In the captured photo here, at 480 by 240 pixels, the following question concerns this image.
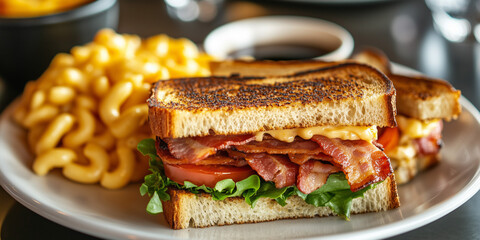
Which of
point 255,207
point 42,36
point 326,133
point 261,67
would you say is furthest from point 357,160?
point 42,36

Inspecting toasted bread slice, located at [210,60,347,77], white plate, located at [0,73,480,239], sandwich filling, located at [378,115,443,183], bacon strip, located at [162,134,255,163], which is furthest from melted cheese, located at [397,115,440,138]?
bacon strip, located at [162,134,255,163]

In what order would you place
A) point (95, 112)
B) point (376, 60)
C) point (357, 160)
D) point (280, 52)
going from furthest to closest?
1. point (280, 52)
2. point (376, 60)
3. point (95, 112)
4. point (357, 160)

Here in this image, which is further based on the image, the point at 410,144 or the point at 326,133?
the point at 410,144

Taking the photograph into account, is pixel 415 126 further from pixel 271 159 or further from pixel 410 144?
pixel 271 159

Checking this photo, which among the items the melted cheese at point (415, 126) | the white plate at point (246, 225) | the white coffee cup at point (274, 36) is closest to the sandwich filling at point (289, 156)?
the white plate at point (246, 225)

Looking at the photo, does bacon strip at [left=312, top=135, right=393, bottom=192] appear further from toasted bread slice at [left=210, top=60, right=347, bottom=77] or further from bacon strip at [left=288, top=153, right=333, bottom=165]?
toasted bread slice at [left=210, top=60, right=347, bottom=77]

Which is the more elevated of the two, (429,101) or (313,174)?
(429,101)
